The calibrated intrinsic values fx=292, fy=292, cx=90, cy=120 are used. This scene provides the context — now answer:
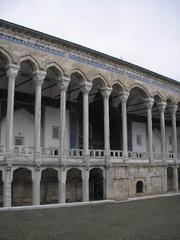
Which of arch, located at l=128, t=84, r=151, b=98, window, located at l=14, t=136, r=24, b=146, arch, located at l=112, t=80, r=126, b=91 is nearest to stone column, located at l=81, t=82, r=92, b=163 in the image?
arch, located at l=112, t=80, r=126, b=91

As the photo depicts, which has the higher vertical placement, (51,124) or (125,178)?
(51,124)

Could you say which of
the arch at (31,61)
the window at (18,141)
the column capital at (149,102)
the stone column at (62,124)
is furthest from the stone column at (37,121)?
the column capital at (149,102)

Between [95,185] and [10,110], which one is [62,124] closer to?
[10,110]

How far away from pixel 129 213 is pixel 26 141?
33.2ft

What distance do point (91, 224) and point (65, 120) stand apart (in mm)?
10886

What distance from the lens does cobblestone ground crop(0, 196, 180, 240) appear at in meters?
8.46

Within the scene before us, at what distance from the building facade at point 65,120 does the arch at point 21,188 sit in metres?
0.06

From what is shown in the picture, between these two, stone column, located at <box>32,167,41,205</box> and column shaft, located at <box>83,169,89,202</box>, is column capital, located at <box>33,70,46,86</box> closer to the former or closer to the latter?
stone column, located at <box>32,167,41,205</box>

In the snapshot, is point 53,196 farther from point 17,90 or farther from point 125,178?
point 17,90

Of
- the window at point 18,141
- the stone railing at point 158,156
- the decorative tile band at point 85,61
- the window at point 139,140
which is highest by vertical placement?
the decorative tile band at point 85,61

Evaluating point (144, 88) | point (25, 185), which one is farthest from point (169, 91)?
point (25, 185)

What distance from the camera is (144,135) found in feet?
97.1

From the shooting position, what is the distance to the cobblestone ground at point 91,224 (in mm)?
8461

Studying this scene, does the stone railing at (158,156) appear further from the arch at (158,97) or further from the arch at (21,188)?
the arch at (21,188)
